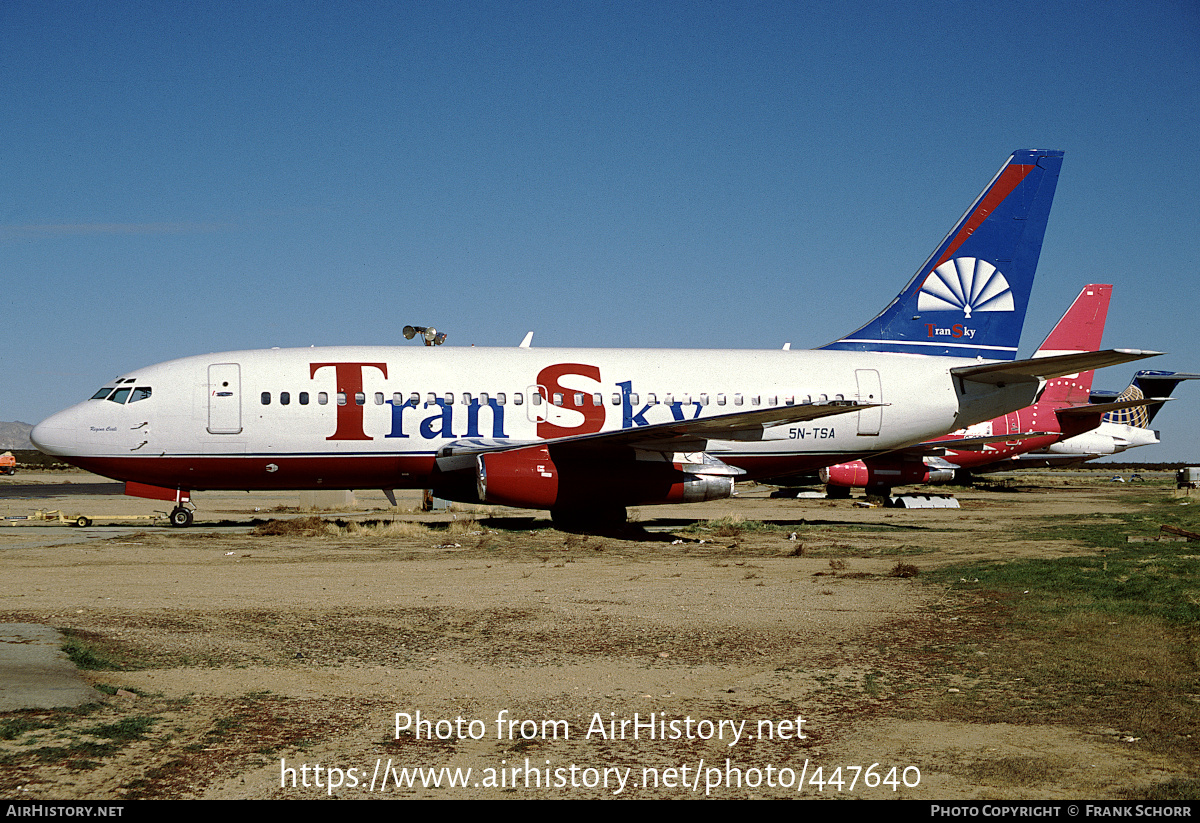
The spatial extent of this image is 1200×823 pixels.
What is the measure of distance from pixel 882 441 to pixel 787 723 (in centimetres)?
1818

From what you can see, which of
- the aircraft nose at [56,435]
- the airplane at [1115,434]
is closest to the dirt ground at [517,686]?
the aircraft nose at [56,435]

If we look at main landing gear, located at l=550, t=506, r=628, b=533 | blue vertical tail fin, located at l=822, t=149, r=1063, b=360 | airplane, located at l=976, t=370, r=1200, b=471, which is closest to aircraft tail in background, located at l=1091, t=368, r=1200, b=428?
airplane, located at l=976, t=370, r=1200, b=471

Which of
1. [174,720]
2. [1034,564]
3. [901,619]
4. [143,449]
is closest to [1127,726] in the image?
[901,619]

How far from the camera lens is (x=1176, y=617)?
33.1 feet

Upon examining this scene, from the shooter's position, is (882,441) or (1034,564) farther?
(882,441)

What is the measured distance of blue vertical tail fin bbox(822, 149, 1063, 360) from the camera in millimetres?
23906

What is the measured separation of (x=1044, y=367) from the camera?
65.3ft

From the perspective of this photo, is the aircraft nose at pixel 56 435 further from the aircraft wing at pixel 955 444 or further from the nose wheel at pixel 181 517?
the aircraft wing at pixel 955 444

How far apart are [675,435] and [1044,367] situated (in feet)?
26.5

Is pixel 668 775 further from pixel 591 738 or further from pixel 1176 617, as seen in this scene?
pixel 1176 617

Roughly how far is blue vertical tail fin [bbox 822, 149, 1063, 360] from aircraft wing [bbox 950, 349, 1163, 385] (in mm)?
1458

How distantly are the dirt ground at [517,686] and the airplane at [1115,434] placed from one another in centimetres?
4077

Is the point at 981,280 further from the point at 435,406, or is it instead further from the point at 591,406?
the point at 435,406

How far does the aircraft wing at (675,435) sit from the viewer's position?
18.1m
